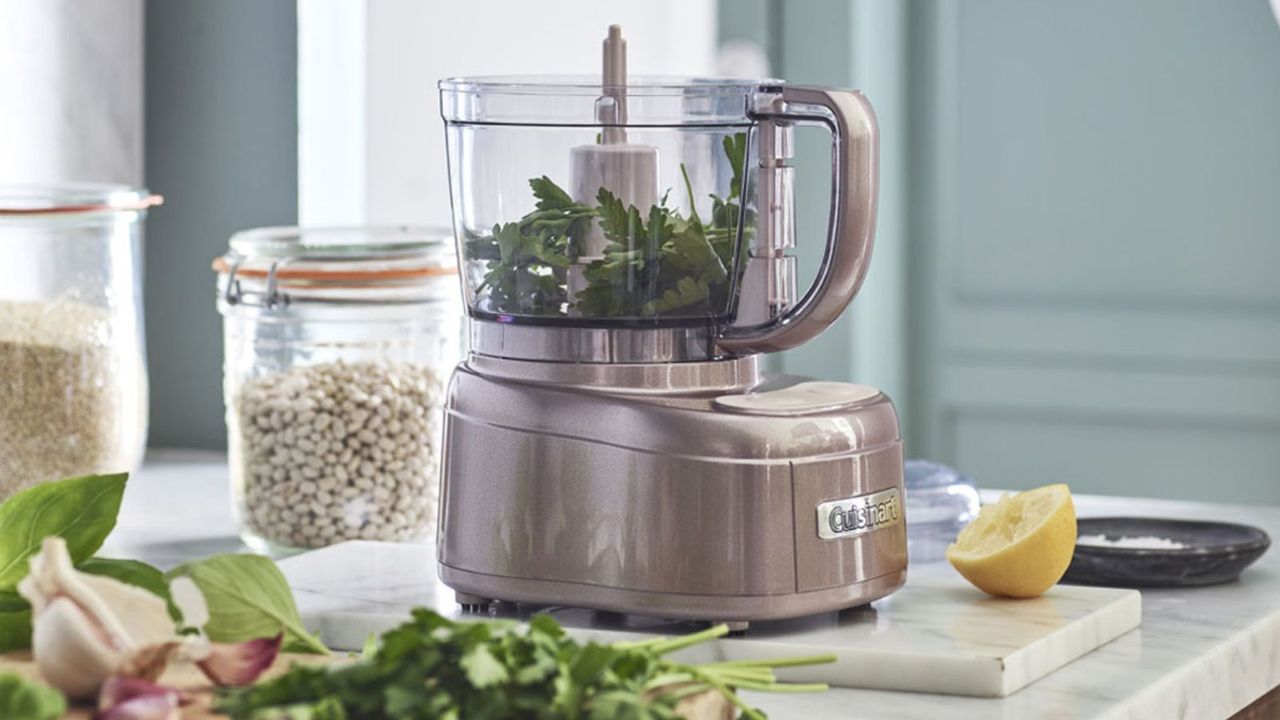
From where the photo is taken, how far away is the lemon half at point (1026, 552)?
3.20ft

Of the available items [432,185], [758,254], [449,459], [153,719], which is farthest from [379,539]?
[432,185]

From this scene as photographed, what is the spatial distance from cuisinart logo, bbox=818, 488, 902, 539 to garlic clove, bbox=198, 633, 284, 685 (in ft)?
1.03

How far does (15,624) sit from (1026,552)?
514 mm

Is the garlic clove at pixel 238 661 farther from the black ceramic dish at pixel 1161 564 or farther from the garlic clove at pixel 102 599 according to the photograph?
the black ceramic dish at pixel 1161 564

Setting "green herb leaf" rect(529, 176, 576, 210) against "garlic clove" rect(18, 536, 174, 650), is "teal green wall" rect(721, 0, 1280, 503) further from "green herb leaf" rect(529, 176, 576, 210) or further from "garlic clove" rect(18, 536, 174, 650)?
"garlic clove" rect(18, 536, 174, 650)

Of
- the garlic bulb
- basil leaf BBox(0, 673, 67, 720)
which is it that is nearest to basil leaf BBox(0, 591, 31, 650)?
the garlic bulb

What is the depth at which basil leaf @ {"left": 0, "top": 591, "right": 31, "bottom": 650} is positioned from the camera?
0.83 m

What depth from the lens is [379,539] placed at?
131 cm

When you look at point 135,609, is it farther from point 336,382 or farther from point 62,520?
point 336,382

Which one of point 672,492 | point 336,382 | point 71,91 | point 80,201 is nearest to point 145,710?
point 672,492

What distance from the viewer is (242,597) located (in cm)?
76

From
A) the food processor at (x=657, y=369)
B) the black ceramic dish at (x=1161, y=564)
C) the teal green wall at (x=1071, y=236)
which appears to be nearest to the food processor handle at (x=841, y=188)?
the food processor at (x=657, y=369)

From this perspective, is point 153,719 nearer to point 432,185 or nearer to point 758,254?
point 758,254

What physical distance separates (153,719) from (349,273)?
74cm
